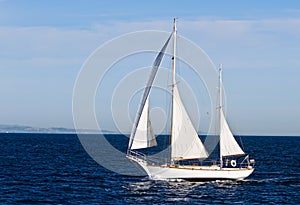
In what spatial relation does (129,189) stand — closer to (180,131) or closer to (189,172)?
(189,172)

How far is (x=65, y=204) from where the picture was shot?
2090 inches

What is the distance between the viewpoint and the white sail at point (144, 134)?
6128 cm

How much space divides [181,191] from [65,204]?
13.9m

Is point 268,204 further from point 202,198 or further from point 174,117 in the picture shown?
point 174,117

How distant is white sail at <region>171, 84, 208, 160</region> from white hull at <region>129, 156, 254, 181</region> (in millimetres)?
1837

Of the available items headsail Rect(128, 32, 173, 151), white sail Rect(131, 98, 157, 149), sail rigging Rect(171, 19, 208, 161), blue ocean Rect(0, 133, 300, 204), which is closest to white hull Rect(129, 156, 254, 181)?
blue ocean Rect(0, 133, 300, 204)

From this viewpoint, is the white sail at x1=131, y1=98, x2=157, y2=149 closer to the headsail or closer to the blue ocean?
the headsail

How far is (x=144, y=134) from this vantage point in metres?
61.2

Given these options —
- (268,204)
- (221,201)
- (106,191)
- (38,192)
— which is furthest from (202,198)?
(38,192)

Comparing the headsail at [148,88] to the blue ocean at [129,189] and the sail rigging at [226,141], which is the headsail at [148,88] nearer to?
the blue ocean at [129,189]

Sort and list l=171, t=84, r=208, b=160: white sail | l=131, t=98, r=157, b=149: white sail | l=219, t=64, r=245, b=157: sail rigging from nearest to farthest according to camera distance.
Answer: l=131, t=98, r=157, b=149: white sail, l=171, t=84, r=208, b=160: white sail, l=219, t=64, r=245, b=157: sail rigging

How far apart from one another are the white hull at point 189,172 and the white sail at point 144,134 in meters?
5.25

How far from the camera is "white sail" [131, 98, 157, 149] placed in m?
61.3

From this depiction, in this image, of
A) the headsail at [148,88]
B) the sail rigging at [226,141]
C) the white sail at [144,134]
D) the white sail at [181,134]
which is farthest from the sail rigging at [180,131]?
the white sail at [144,134]
